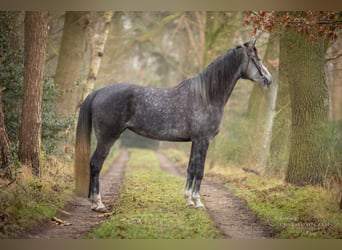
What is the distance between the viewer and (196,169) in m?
5.67

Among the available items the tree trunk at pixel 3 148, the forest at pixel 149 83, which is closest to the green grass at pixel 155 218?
the forest at pixel 149 83

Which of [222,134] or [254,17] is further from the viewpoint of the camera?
[222,134]

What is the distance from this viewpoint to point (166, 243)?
518 cm

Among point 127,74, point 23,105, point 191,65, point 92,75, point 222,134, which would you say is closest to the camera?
point 23,105

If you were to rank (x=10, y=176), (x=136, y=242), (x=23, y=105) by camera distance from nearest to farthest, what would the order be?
1. (x=136, y=242)
2. (x=10, y=176)
3. (x=23, y=105)

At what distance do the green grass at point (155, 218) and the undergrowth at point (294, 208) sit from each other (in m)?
0.87

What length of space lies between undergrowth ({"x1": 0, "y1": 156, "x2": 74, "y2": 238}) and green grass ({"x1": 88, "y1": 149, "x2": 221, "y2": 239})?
72cm

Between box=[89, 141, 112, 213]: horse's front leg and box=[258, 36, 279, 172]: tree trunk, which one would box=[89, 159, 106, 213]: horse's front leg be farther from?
box=[258, 36, 279, 172]: tree trunk

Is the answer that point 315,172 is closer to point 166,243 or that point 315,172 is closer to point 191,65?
point 166,243

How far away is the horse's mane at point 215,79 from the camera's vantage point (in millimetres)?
5758

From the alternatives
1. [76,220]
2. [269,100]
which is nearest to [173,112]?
[76,220]

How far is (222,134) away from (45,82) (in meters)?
4.41

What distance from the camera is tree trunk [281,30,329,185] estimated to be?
21.3 ft

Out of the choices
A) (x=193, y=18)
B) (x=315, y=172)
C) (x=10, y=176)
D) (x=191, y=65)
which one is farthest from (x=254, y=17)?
(x=191, y=65)
